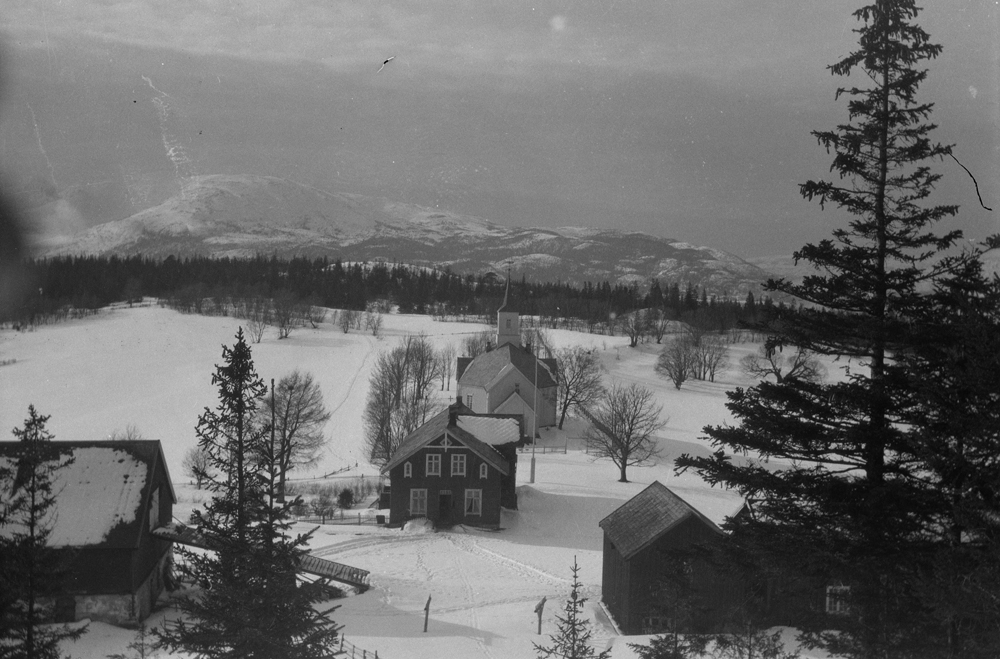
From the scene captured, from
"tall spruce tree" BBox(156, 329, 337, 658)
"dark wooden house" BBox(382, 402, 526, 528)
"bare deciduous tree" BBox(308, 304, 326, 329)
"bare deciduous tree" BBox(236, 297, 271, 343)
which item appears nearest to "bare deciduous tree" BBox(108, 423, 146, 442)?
"dark wooden house" BBox(382, 402, 526, 528)

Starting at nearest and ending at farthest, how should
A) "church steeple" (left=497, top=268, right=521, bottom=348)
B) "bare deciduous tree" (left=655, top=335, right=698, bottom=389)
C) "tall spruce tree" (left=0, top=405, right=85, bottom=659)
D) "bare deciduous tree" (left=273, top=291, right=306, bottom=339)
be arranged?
"tall spruce tree" (left=0, top=405, right=85, bottom=659) → "church steeple" (left=497, top=268, right=521, bottom=348) → "bare deciduous tree" (left=655, top=335, right=698, bottom=389) → "bare deciduous tree" (left=273, top=291, right=306, bottom=339)

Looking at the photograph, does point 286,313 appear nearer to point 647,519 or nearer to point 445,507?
point 445,507

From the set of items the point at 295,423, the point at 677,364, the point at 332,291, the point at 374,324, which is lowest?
the point at 295,423

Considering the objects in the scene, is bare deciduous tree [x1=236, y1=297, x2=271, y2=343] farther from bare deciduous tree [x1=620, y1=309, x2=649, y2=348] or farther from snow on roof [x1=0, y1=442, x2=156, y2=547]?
snow on roof [x1=0, y1=442, x2=156, y2=547]

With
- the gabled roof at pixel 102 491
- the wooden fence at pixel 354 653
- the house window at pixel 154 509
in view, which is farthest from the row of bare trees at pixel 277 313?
the wooden fence at pixel 354 653

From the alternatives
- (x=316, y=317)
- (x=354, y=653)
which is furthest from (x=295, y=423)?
(x=316, y=317)

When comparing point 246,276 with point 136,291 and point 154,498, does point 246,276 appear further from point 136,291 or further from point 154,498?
point 154,498
